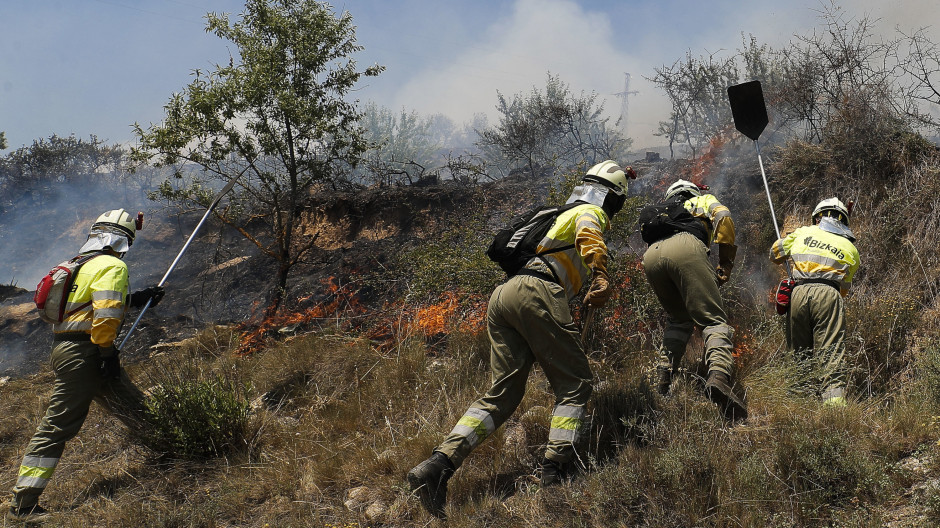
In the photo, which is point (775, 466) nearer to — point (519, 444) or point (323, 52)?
point (519, 444)

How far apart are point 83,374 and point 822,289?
5.42 meters

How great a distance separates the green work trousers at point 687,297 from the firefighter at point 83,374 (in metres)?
3.89

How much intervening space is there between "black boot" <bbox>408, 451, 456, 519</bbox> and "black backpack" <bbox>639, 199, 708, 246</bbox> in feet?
7.87

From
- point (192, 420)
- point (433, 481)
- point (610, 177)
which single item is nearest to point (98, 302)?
point (192, 420)

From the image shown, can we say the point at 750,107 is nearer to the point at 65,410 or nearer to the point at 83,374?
the point at 83,374

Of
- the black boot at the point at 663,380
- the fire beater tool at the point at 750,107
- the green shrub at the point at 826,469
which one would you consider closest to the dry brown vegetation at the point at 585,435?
the green shrub at the point at 826,469

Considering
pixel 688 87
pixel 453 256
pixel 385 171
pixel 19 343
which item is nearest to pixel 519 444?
pixel 453 256

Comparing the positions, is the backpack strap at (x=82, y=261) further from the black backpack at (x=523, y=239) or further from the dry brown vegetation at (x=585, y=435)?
the black backpack at (x=523, y=239)

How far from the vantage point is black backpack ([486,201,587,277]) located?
3912mm

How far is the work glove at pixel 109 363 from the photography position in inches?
180

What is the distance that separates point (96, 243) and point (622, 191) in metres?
3.90

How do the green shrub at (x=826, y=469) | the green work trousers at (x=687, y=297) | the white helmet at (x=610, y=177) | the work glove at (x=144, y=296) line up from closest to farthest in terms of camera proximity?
the green shrub at (x=826, y=469), the white helmet at (x=610, y=177), the green work trousers at (x=687, y=297), the work glove at (x=144, y=296)

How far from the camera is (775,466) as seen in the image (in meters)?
3.32

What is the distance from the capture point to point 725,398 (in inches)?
157
